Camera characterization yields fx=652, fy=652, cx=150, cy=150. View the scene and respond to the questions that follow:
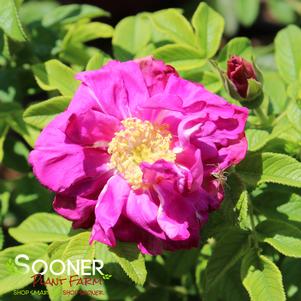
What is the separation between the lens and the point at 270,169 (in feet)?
5.40

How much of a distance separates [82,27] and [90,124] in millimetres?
649

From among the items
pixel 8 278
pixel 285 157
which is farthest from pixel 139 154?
pixel 8 278

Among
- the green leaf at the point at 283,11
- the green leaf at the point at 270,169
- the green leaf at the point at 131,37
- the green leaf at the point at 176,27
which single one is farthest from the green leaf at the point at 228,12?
the green leaf at the point at 270,169

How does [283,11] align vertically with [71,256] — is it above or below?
below

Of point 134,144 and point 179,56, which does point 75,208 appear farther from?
point 179,56

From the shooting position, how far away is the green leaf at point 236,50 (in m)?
2.01

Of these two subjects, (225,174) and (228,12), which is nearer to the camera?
(225,174)

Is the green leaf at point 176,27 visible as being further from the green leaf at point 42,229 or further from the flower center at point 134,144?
the green leaf at point 42,229

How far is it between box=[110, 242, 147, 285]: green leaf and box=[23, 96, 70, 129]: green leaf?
1.40 feet

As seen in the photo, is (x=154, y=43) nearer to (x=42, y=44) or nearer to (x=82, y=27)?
(x=82, y=27)

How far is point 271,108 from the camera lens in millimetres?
2137

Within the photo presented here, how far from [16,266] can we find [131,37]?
0.83 metres

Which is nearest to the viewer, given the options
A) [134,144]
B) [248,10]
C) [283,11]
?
[134,144]

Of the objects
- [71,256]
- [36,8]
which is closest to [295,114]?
[71,256]
